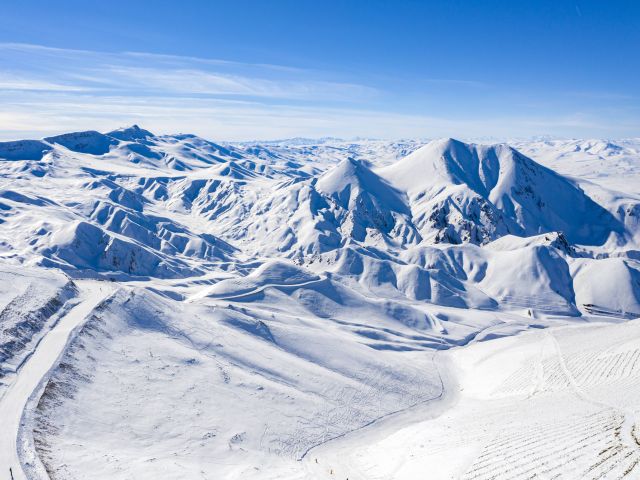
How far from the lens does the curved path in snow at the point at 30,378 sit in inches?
1574

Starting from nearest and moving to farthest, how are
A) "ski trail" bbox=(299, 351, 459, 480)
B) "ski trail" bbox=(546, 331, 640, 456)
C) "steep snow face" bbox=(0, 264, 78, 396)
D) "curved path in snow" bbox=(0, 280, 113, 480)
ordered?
"ski trail" bbox=(546, 331, 640, 456)
"curved path in snow" bbox=(0, 280, 113, 480)
"ski trail" bbox=(299, 351, 459, 480)
"steep snow face" bbox=(0, 264, 78, 396)

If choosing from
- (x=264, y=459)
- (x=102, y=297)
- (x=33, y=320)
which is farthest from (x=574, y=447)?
(x=102, y=297)

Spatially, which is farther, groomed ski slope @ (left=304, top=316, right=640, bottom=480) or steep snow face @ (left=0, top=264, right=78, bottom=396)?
steep snow face @ (left=0, top=264, right=78, bottom=396)

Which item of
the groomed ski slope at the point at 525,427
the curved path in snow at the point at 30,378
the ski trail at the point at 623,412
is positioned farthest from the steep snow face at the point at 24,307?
the ski trail at the point at 623,412

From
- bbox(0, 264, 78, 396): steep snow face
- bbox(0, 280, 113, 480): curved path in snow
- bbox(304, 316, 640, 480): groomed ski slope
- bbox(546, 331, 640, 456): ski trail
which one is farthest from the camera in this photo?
bbox(0, 264, 78, 396): steep snow face

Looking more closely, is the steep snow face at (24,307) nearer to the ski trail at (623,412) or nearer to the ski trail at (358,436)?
the ski trail at (358,436)

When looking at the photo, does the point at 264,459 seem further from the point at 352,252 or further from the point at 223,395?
the point at 352,252

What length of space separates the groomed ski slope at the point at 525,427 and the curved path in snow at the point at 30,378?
29814 millimetres

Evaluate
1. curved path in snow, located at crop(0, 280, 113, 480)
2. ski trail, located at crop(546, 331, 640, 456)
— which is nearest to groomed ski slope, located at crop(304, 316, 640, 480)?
ski trail, located at crop(546, 331, 640, 456)

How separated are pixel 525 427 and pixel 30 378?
55704 mm

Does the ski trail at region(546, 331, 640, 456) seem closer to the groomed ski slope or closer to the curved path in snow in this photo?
the groomed ski slope

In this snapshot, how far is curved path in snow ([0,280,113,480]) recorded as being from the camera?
131ft

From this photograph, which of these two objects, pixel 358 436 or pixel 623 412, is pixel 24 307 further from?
pixel 623 412

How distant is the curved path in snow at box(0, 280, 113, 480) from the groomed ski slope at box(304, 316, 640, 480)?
2981 centimetres
